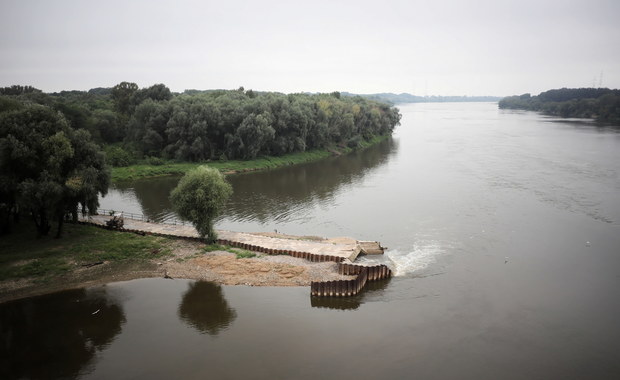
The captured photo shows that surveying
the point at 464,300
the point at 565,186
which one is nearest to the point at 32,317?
the point at 464,300

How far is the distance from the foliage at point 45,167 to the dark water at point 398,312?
9606mm

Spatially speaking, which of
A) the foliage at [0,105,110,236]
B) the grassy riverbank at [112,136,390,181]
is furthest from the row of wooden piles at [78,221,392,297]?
the grassy riverbank at [112,136,390,181]

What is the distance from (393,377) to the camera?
81.5ft

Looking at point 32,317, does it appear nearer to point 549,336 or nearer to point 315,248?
point 315,248

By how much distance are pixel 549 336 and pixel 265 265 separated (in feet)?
74.2

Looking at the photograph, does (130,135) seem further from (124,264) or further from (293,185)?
(124,264)

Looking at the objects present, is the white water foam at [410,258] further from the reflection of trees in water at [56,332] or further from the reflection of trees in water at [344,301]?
the reflection of trees in water at [56,332]

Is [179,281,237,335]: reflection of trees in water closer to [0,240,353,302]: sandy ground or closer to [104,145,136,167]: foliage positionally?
[0,240,353,302]: sandy ground

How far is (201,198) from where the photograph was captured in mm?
39906

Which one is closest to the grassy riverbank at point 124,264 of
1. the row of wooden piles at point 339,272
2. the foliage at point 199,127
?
the row of wooden piles at point 339,272

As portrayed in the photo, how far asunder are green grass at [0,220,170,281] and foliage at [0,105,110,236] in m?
1.83

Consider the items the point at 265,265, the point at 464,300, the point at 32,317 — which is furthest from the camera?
the point at 265,265

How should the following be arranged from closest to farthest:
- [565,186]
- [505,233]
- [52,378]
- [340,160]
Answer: [52,378]
[505,233]
[565,186]
[340,160]

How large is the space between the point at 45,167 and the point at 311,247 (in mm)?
25789
